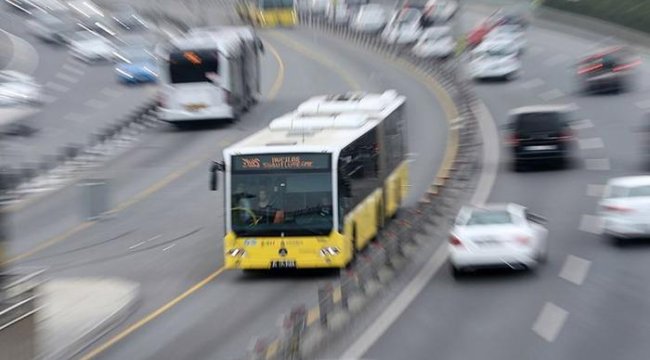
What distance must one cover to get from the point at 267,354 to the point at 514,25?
207ft

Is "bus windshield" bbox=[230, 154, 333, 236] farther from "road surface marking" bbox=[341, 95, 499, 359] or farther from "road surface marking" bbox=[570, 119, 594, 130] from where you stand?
"road surface marking" bbox=[570, 119, 594, 130]

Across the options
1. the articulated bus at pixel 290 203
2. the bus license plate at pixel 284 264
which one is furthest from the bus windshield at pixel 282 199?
the bus license plate at pixel 284 264

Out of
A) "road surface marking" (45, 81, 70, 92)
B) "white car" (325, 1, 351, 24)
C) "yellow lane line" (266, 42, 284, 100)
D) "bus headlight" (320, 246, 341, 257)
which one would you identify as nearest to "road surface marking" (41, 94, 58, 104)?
"road surface marking" (45, 81, 70, 92)

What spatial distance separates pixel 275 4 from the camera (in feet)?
303

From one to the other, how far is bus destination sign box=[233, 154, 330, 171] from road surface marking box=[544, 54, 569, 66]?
4544cm

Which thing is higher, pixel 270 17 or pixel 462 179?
pixel 270 17

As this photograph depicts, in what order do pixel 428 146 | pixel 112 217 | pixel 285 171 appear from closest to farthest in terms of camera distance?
pixel 285 171, pixel 112 217, pixel 428 146

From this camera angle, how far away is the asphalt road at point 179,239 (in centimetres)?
2242

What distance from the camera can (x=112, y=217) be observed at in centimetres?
3662

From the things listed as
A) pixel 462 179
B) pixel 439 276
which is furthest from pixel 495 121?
pixel 439 276

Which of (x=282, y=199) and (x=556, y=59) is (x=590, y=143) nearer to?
(x=282, y=199)

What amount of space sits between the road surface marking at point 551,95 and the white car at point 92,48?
25.7 m

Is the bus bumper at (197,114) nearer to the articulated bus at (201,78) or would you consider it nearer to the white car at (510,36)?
the articulated bus at (201,78)

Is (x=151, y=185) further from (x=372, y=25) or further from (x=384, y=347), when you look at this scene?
(x=372, y=25)
